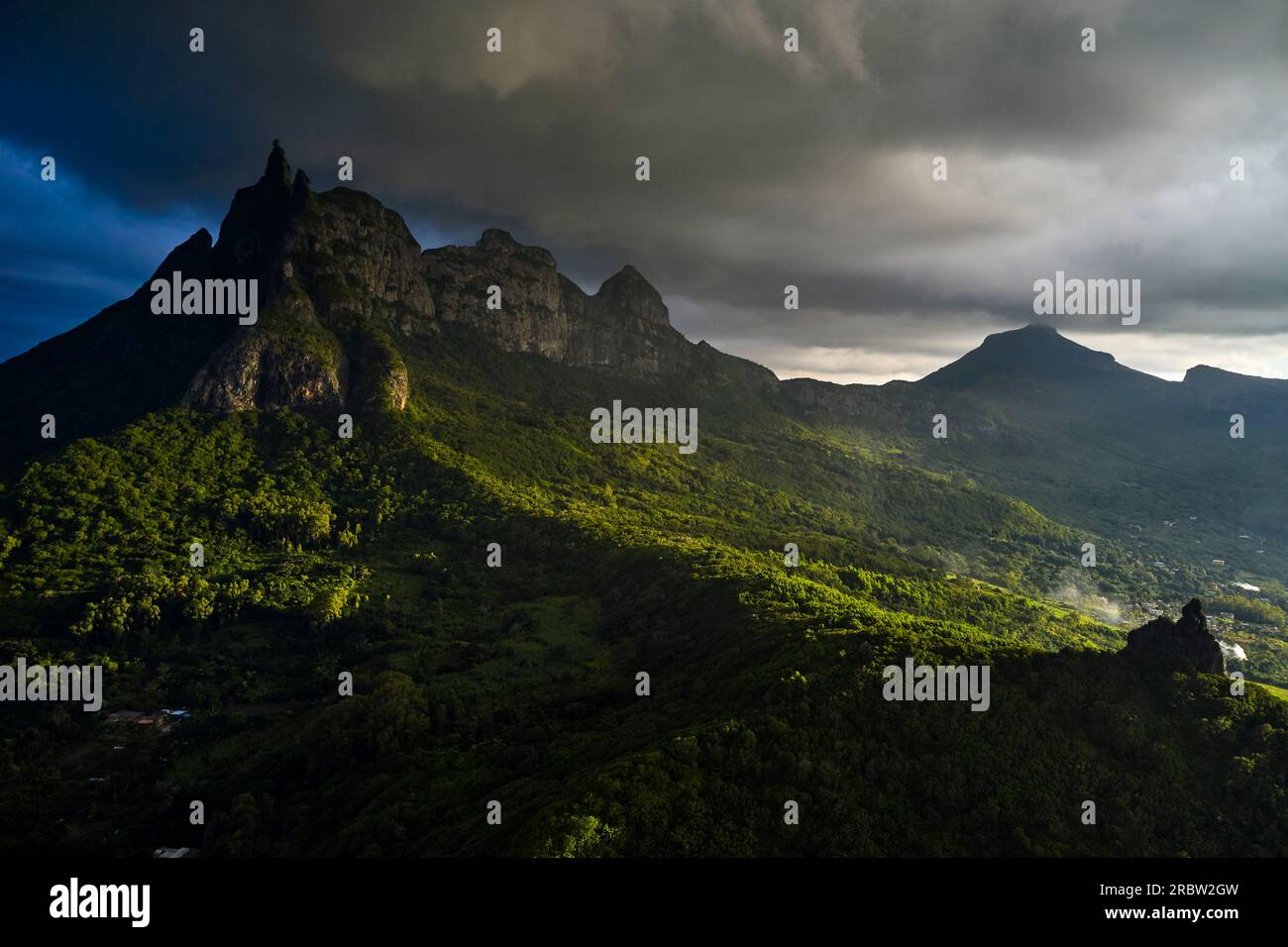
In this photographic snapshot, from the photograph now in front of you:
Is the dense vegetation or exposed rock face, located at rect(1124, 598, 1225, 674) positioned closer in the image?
the dense vegetation

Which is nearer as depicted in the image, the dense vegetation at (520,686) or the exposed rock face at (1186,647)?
the dense vegetation at (520,686)

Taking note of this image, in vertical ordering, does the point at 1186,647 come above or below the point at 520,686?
above

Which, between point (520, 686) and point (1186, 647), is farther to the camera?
point (520, 686)

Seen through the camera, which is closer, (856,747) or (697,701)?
(856,747)

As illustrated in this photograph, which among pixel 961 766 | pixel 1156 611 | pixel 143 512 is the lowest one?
pixel 1156 611
